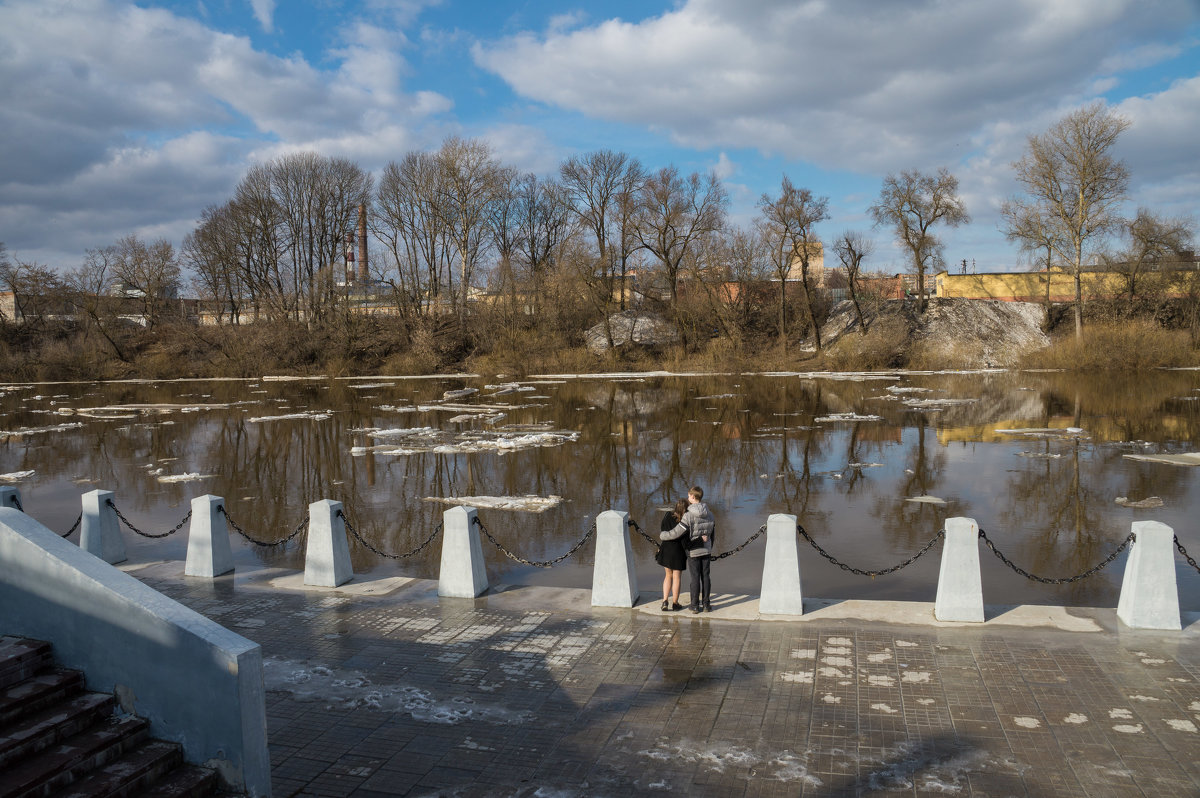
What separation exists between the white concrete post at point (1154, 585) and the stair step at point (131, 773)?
9.05 meters

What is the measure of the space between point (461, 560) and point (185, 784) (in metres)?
5.17

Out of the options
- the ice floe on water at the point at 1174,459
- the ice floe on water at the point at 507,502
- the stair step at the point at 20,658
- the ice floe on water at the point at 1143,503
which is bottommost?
the ice floe on water at the point at 1143,503

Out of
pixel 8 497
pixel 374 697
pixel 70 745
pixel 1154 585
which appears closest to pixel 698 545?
pixel 374 697

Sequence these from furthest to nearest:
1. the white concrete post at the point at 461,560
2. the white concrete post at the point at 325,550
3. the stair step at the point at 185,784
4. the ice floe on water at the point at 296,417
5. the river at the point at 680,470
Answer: the ice floe on water at the point at 296,417 < the river at the point at 680,470 < the white concrete post at the point at 325,550 < the white concrete post at the point at 461,560 < the stair step at the point at 185,784

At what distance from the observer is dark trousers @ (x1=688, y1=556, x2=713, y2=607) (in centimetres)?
927

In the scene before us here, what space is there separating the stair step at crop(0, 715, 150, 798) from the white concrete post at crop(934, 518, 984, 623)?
25.4 feet

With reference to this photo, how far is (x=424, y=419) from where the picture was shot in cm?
3169

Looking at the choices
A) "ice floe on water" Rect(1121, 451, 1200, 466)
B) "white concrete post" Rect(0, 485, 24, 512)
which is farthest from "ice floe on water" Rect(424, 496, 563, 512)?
"ice floe on water" Rect(1121, 451, 1200, 466)

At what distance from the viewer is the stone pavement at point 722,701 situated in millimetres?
5703

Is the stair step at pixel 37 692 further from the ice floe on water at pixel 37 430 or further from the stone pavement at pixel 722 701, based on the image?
the ice floe on water at pixel 37 430

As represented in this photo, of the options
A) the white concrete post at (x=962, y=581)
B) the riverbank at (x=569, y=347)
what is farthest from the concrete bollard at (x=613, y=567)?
the riverbank at (x=569, y=347)

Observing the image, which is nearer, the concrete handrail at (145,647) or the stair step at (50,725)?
the stair step at (50,725)

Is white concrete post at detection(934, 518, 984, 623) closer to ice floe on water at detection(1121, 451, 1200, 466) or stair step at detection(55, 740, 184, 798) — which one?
stair step at detection(55, 740, 184, 798)

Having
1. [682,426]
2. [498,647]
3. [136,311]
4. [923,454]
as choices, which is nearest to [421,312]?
[136,311]
